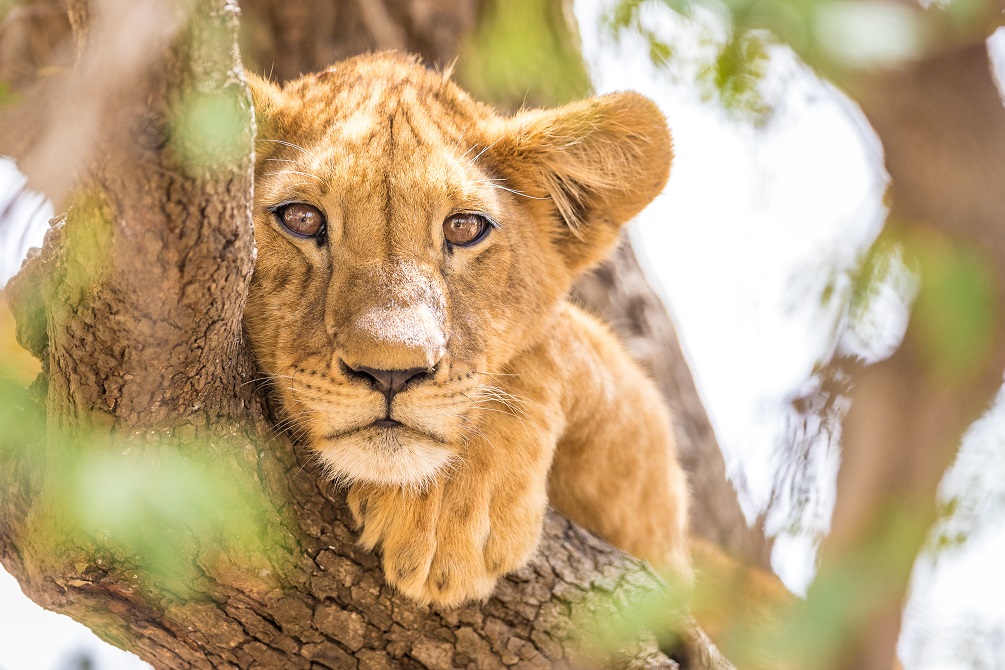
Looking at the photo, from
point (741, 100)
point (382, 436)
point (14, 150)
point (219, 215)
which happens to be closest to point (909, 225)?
point (741, 100)

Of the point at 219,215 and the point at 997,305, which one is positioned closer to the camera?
the point at 219,215

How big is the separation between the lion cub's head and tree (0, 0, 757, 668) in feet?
0.73

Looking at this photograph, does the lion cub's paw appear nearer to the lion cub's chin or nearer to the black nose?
the lion cub's chin

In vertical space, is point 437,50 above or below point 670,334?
above

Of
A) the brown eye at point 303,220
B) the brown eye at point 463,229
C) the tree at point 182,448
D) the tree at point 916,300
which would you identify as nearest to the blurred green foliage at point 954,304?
the tree at point 916,300

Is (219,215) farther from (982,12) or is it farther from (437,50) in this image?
(437,50)

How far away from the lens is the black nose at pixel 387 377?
2381 millimetres

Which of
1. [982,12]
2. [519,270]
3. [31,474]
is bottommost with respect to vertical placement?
[31,474]

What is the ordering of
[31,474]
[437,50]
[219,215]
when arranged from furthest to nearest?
[437,50]
[31,474]
[219,215]

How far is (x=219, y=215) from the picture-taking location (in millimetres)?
1844

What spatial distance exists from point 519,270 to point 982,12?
1398mm

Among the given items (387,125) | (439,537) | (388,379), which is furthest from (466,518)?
(387,125)

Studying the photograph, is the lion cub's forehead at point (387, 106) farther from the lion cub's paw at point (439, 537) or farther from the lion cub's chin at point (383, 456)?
the lion cub's paw at point (439, 537)

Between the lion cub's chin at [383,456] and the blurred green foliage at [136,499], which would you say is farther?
the lion cub's chin at [383,456]
